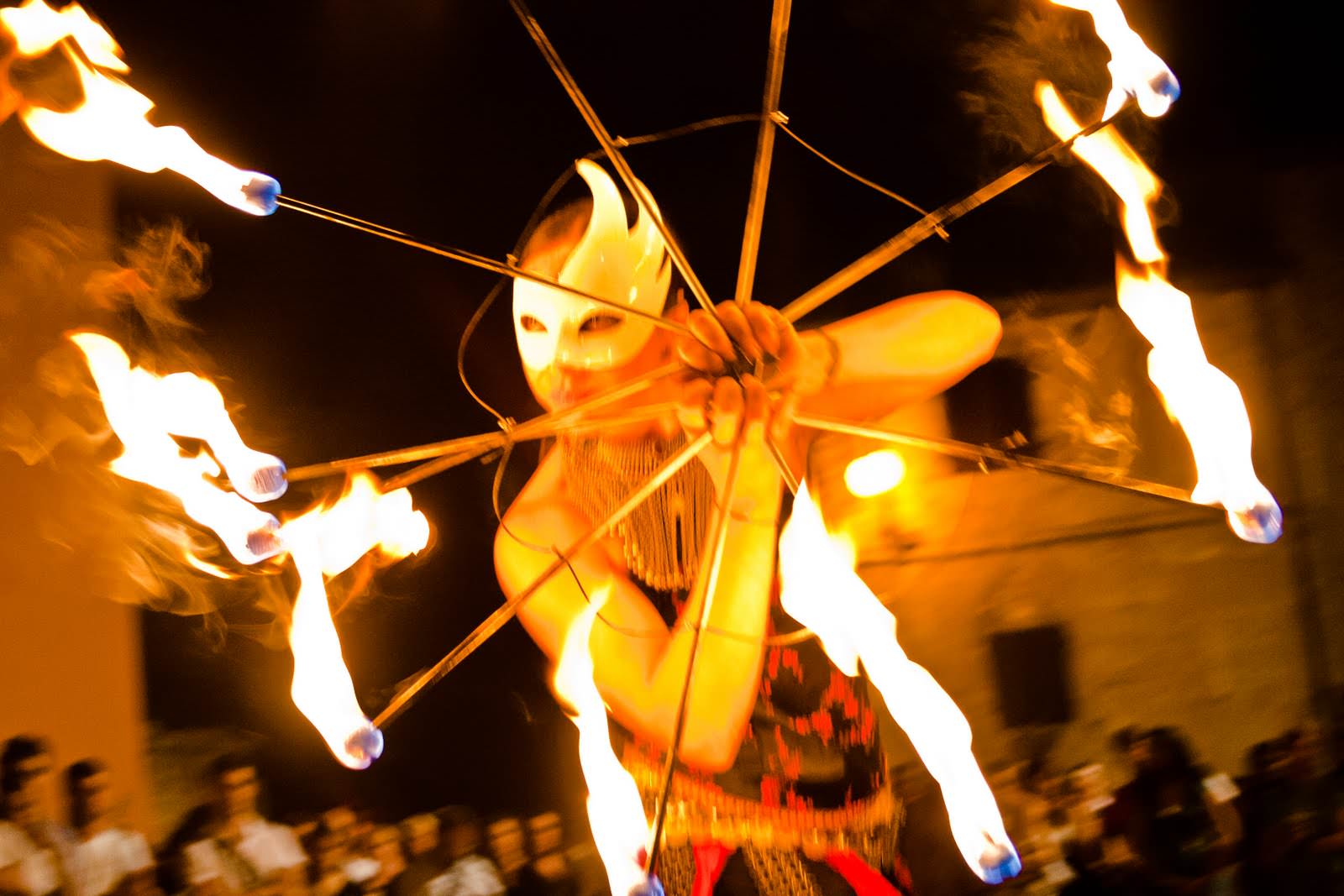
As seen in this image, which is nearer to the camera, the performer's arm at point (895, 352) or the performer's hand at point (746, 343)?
the performer's hand at point (746, 343)

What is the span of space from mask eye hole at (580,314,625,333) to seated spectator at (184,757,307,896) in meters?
2.61

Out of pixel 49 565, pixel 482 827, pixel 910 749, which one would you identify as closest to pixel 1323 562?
pixel 910 749

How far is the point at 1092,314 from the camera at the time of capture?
5.24m

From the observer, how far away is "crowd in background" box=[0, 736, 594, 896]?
12.7 feet

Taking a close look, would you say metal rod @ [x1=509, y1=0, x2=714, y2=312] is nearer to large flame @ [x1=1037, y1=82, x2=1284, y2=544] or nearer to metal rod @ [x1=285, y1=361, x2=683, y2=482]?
metal rod @ [x1=285, y1=361, x2=683, y2=482]

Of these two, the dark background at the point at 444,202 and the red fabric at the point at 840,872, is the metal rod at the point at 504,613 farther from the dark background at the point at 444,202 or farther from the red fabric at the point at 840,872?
the dark background at the point at 444,202

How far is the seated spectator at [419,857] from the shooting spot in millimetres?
4398

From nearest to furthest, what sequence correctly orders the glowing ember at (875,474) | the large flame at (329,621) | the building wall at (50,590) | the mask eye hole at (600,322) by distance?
1. the large flame at (329,621)
2. the mask eye hole at (600,322)
3. the glowing ember at (875,474)
4. the building wall at (50,590)

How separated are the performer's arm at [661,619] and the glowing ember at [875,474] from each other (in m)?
1.36

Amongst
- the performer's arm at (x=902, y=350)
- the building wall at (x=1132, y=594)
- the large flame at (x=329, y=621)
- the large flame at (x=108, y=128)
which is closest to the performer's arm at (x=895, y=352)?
the performer's arm at (x=902, y=350)

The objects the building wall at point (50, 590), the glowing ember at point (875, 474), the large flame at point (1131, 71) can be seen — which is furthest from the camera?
the building wall at point (50, 590)

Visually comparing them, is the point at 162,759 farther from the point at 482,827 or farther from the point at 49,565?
the point at 482,827

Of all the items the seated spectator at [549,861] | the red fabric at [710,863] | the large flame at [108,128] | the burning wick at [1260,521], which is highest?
the large flame at [108,128]

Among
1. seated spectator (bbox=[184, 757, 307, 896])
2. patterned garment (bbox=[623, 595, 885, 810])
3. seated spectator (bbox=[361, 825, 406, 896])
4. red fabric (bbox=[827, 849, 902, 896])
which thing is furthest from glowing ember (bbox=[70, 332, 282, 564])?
seated spectator (bbox=[361, 825, 406, 896])
